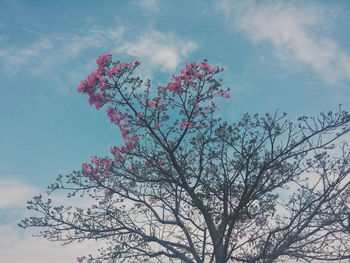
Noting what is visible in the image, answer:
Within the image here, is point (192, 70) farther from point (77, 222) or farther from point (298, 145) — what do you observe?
point (77, 222)

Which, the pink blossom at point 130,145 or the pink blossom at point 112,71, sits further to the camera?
the pink blossom at point 130,145

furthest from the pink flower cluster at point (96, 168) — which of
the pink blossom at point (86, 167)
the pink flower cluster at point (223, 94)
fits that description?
the pink flower cluster at point (223, 94)

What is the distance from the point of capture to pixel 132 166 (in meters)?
9.77

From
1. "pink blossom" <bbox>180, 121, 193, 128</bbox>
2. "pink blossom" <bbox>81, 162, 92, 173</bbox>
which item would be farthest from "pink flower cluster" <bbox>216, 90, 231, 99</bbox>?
"pink blossom" <bbox>81, 162, 92, 173</bbox>

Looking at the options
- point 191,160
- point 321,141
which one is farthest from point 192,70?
point 321,141

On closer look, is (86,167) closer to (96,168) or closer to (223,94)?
(96,168)

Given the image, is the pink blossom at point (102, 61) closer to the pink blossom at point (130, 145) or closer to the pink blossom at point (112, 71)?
the pink blossom at point (112, 71)

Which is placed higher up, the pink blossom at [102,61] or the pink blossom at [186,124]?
the pink blossom at [102,61]

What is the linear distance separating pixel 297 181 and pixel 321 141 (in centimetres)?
166

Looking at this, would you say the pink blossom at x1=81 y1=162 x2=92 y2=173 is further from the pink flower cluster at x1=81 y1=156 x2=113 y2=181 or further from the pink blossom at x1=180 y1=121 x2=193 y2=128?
the pink blossom at x1=180 y1=121 x2=193 y2=128

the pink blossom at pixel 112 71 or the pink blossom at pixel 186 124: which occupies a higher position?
the pink blossom at pixel 112 71

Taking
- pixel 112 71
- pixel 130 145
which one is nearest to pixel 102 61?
pixel 112 71

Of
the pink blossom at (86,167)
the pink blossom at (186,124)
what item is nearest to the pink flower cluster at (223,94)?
the pink blossom at (186,124)

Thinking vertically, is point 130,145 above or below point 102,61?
below
